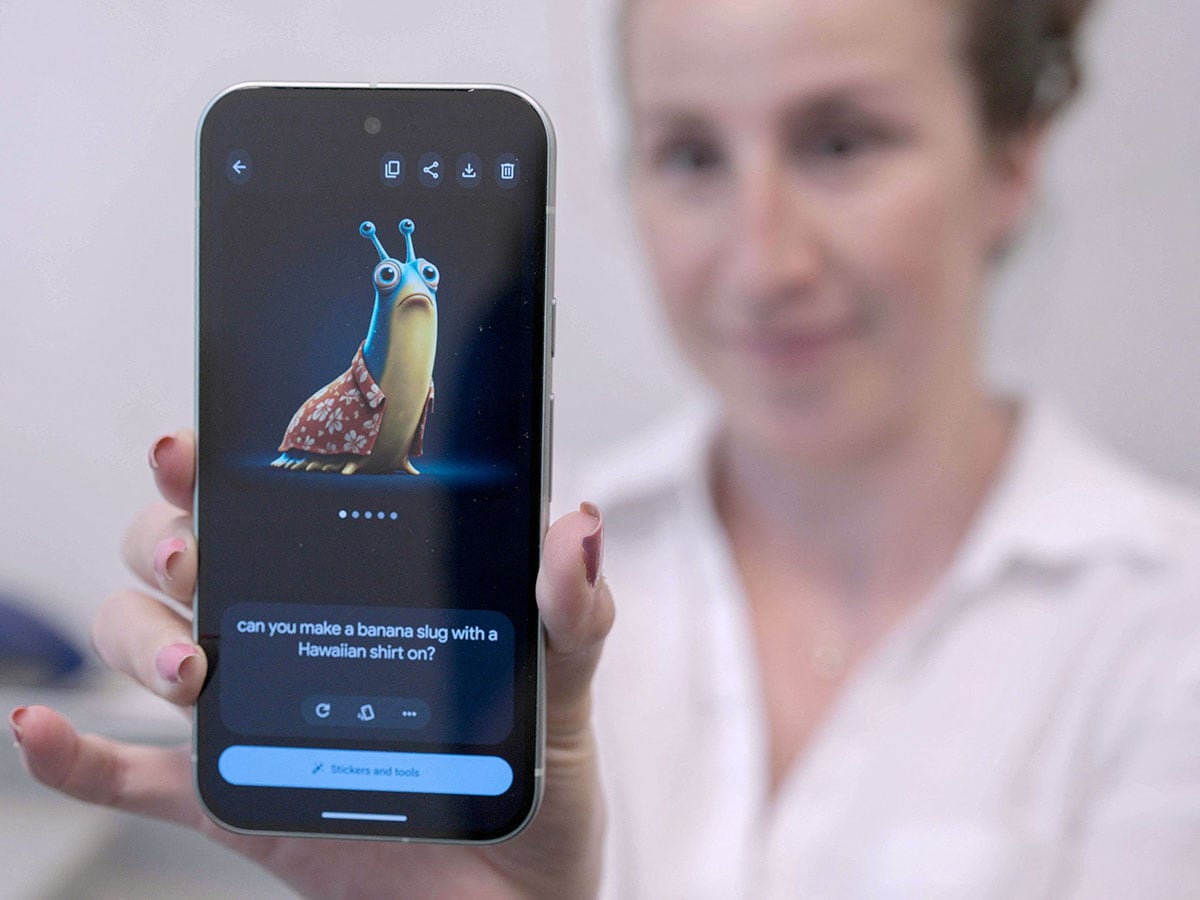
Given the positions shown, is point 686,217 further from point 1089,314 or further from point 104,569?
point 104,569

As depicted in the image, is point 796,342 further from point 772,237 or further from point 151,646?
point 151,646

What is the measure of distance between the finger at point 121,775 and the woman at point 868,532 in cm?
18

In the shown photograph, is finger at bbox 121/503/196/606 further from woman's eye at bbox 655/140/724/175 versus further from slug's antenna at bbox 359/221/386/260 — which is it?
woman's eye at bbox 655/140/724/175

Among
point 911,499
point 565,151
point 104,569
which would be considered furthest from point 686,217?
point 104,569

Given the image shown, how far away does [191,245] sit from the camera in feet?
1.69

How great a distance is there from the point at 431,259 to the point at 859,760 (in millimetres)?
389

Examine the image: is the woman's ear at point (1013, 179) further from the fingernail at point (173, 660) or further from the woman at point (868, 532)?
the fingernail at point (173, 660)

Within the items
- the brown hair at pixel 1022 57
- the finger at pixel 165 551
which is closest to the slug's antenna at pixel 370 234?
the finger at pixel 165 551

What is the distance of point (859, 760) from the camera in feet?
1.84

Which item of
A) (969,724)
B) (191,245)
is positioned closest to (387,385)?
(191,245)

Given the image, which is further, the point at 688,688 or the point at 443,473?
the point at 688,688

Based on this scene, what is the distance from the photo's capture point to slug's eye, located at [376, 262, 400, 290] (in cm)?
30

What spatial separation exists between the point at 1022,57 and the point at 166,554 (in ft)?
1.51

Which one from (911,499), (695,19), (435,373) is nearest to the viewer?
(435,373)
